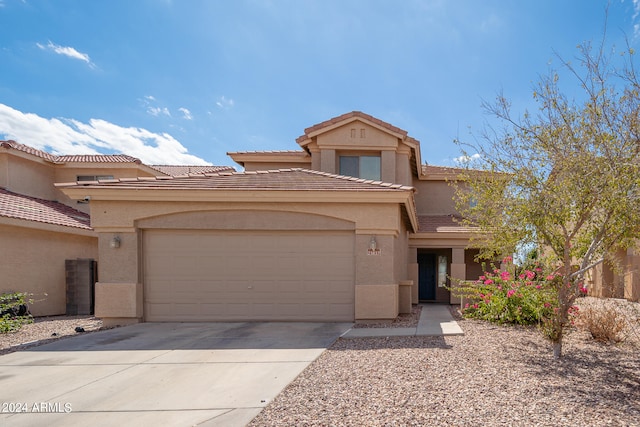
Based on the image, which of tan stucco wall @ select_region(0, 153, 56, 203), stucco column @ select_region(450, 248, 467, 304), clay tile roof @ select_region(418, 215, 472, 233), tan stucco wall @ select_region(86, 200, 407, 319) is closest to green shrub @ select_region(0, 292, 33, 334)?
tan stucco wall @ select_region(86, 200, 407, 319)

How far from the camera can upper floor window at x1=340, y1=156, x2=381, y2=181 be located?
15133mm

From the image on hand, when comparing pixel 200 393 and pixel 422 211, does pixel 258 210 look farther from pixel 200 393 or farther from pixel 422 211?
pixel 422 211

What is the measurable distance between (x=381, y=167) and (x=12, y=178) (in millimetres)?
15628

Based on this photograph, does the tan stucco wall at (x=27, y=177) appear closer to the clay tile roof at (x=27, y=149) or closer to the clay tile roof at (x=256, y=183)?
the clay tile roof at (x=27, y=149)

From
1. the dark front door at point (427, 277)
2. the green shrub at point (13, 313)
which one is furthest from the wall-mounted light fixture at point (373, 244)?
the green shrub at point (13, 313)

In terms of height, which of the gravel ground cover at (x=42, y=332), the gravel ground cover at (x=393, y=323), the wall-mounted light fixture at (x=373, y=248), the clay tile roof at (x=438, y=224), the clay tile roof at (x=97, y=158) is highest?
the clay tile roof at (x=97, y=158)

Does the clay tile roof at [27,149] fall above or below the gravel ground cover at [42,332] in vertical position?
above

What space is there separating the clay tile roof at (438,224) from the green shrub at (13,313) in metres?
13.1

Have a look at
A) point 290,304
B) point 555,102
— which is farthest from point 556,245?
point 290,304

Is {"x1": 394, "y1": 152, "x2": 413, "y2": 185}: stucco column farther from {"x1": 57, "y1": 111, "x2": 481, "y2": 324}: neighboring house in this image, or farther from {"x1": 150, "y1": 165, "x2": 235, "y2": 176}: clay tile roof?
{"x1": 150, "y1": 165, "x2": 235, "y2": 176}: clay tile roof

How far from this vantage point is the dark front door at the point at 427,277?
1698cm

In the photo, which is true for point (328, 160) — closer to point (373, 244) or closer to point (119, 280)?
point (373, 244)

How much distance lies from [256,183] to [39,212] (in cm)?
898

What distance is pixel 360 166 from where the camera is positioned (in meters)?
15.2
